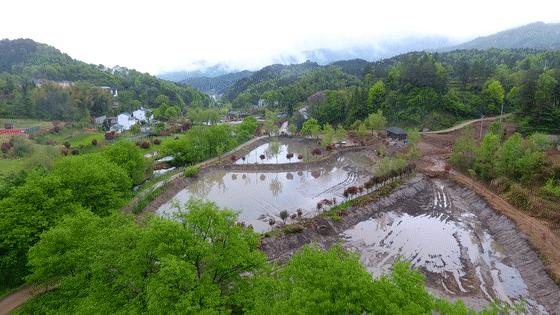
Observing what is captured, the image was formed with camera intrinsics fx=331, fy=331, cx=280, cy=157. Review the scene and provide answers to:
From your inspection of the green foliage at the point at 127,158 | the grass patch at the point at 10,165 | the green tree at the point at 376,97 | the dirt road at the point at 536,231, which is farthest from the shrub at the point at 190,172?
the green tree at the point at 376,97

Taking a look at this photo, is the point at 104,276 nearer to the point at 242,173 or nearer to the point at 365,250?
the point at 365,250

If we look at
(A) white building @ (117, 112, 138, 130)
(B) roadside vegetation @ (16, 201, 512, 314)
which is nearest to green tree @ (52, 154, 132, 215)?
(B) roadside vegetation @ (16, 201, 512, 314)

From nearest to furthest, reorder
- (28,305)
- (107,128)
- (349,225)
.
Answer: (28,305) < (349,225) < (107,128)

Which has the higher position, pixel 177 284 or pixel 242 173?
pixel 177 284

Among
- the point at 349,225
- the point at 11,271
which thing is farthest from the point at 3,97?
the point at 349,225

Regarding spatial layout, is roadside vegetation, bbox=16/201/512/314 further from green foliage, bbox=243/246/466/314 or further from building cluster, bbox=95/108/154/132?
building cluster, bbox=95/108/154/132

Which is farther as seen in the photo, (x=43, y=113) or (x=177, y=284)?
(x=43, y=113)
